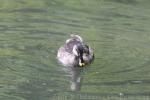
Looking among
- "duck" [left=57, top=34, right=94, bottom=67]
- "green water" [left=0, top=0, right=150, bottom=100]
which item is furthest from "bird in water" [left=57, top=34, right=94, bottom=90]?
"green water" [left=0, top=0, right=150, bottom=100]

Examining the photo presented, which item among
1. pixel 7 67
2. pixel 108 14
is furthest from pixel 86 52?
pixel 108 14

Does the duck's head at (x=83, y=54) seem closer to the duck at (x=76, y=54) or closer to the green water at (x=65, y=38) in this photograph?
the duck at (x=76, y=54)

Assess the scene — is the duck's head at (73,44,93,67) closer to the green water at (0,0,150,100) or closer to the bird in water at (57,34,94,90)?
the bird in water at (57,34,94,90)

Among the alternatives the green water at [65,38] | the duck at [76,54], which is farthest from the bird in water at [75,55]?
the green water at [65,38]

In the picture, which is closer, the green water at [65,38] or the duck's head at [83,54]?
the green water at [65,38]

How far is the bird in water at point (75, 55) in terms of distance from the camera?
47.8ft

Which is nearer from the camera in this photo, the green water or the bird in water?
the green water

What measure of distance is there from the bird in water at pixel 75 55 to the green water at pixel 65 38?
185 millimetres

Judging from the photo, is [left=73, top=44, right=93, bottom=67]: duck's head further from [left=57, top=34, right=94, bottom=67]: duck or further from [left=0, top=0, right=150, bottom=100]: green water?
[left=0, top=0, right=150, bottom=100]: green water

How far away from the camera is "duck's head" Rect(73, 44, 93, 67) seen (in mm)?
14520

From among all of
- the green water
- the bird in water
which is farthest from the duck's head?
the green water

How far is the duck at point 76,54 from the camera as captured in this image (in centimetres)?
1460

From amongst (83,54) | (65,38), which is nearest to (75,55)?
(83,54)

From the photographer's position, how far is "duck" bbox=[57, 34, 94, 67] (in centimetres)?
1460
